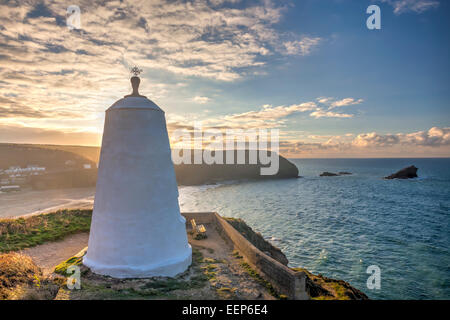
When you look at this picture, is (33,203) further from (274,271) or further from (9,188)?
(274,271)

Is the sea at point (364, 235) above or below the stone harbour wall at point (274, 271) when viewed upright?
below

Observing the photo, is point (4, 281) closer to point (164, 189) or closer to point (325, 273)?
point (164, 189)

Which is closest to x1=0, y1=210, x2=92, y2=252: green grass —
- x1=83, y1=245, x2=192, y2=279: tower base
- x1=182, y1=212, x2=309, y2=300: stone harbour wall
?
x1=83, y1=245, x2=192, y2=279: tower base

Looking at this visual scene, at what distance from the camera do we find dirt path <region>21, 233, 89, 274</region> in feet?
34.6

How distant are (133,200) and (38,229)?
33.3ft

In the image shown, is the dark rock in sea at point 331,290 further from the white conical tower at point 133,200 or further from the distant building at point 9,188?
the distant building at point 9,188

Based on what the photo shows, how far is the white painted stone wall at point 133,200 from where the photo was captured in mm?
8242

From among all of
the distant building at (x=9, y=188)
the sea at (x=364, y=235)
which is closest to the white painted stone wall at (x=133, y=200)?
the sea at (x=364, y=235)

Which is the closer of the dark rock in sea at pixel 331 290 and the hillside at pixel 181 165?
the dark rock in sea at pixel 331 290

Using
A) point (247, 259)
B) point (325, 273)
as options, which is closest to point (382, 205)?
point (325, 273)

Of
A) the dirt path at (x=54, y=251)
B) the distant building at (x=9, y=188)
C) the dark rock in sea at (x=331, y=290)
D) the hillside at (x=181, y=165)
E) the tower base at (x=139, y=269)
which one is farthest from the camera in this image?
the hillside at (x=181, y=165)

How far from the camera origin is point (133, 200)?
8273mm
